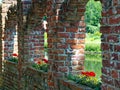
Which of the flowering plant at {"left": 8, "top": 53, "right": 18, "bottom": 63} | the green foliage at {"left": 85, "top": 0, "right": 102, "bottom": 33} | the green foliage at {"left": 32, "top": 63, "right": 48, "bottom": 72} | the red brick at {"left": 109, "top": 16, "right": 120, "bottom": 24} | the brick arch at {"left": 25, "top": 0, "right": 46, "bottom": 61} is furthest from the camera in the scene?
the green foliage at {"left": 85, "top": 0, "right": 102, "bottom": 33}

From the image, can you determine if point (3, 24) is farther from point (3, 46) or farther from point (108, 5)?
point (108, 5)

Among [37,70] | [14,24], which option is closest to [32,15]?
[37,70]

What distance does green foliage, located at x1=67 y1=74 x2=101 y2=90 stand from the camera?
5.40 m

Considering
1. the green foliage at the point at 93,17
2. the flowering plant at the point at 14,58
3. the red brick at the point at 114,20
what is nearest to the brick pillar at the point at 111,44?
the red brick at the point at 114,20

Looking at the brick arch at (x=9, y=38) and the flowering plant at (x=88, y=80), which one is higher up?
the brick arch at (x=9, y=38)

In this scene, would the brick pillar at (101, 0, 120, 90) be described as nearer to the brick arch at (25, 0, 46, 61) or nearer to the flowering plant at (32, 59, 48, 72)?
the flowering plant at (32, 59, 48, 72)

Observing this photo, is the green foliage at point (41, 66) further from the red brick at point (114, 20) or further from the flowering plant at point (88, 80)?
the red brick at point (114, 20)

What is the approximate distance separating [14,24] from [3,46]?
1040 millimetres

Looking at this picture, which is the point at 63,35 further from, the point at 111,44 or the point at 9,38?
the point at 9,38

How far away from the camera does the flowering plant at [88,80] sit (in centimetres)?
541

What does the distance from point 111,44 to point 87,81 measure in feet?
5.13

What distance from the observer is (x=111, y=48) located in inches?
166

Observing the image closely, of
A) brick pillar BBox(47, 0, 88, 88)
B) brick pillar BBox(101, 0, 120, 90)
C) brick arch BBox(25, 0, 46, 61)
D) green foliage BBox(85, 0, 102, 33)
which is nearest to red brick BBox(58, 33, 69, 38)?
brick pillar BBox(47, 0, 88, 88)

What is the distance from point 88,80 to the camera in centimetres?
566
